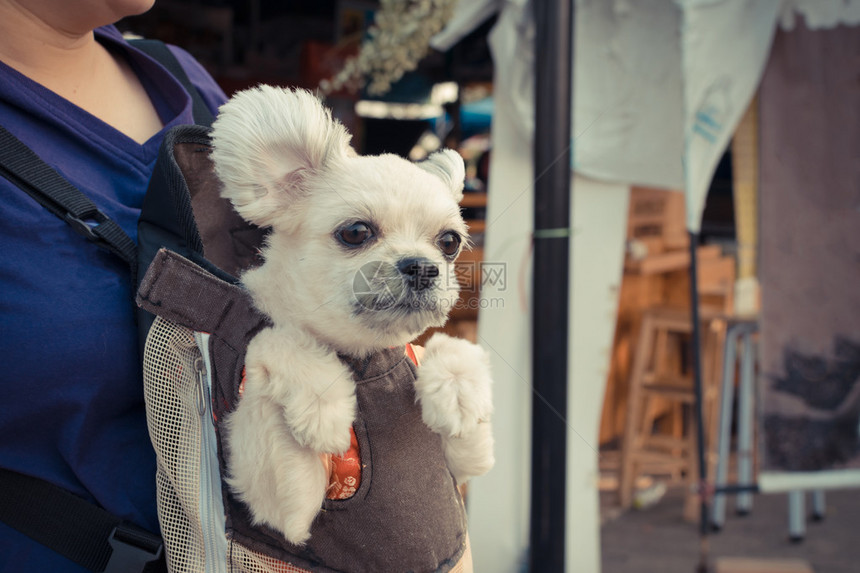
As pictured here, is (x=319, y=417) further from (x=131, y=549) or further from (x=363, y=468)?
(x=131, y=549)

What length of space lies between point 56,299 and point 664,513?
12.4 feet

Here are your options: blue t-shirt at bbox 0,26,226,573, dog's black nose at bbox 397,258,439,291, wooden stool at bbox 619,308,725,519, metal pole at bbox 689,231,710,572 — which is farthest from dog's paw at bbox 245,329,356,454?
wooden stool at bbox 619,308,725,519

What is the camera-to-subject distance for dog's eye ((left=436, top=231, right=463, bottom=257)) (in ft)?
2.50

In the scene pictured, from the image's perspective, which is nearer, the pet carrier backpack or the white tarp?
the pet carrier backpack

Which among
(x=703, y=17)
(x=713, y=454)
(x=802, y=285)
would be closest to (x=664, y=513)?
(x=713, y=454)

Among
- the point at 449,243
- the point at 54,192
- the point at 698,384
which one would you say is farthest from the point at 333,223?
the point at 698,384

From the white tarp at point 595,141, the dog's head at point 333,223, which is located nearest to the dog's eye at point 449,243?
the dog's head at point 333,223

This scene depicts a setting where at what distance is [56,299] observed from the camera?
0.79 meters

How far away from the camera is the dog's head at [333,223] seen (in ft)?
2.27

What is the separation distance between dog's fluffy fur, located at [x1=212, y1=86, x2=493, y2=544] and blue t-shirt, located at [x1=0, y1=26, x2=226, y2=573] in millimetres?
223

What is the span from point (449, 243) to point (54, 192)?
0.49 m

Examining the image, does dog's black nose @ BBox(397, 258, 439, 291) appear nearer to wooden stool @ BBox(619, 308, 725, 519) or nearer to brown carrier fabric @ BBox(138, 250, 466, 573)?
brown carrier fabric @ BBox(138, 250, 466, 573)

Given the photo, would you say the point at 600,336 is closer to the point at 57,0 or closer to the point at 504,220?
the point at 504,220

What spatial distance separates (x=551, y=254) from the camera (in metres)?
1.86
